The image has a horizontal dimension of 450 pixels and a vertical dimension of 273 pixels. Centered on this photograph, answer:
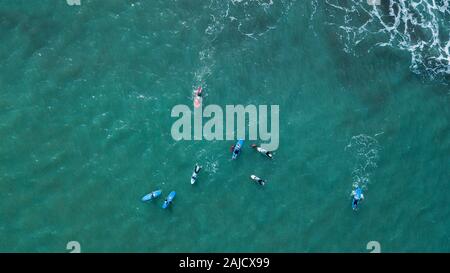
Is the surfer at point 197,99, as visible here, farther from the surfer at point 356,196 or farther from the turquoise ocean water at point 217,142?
the surfer at point 356,196

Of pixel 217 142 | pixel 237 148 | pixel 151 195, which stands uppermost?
pixel 217 142

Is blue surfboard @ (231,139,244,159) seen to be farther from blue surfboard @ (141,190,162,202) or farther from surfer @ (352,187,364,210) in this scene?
surfer @ (352,187,364,210)

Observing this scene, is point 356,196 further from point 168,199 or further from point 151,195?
point 151,195

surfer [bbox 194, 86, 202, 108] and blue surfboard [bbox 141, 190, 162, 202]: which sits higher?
surfer [bbox 194, 86, 202, 108]

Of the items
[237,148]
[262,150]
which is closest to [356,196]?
[262,150]

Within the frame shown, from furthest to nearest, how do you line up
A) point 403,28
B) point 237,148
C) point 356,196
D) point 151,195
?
point 403,28 → point 356,196 → point 237,148 → point 151,195

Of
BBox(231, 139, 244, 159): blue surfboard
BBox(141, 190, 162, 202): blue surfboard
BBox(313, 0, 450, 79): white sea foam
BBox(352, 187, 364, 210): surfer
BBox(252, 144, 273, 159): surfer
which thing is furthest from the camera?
BBox(313, 0, 450, 79): white sea foam

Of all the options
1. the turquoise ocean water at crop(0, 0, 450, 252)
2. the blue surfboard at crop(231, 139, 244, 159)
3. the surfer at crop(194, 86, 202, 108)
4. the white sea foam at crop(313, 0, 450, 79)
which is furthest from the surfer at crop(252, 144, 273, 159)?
the white sea foam at crop(313, 0, 450, 79)
